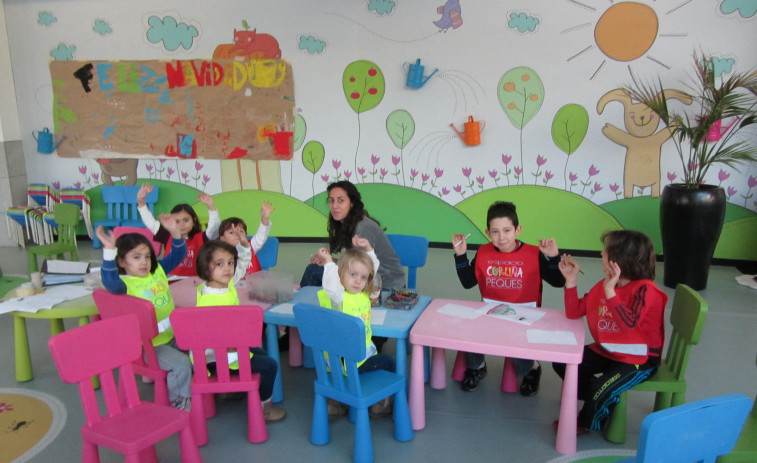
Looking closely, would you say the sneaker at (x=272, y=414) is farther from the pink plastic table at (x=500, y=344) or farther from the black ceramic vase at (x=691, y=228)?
the black ceramic vase at (x=691, y=228)


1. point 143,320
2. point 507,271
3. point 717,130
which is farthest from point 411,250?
point 717,130

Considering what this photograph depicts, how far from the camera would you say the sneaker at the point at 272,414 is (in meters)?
3.18

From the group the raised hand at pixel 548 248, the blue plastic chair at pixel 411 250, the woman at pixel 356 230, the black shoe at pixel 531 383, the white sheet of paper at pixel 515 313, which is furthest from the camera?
the blue plastic chair at pixel 411 250

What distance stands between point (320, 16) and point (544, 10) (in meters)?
2.51

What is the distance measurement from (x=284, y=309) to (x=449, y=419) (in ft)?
3.51

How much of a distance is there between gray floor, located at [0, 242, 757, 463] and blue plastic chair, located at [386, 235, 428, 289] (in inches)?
24.1

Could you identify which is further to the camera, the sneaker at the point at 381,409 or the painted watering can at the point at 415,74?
the painted watering can at the point at 415,74

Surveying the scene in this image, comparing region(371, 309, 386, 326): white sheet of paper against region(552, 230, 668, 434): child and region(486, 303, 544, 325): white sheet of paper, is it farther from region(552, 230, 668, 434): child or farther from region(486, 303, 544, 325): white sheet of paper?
region(552, 230, 668, 434): child

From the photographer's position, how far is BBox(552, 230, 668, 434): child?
2.81m

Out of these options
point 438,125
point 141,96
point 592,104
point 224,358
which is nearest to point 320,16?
point 438,125


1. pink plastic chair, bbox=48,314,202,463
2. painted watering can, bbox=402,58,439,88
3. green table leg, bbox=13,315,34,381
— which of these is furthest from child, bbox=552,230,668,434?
painted watering can, bbox=402,58,439,88

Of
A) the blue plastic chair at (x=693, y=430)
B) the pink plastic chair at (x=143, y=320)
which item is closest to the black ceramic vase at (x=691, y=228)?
the blue plastic chair at (x=693, y=430)

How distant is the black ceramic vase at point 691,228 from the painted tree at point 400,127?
2.81 m

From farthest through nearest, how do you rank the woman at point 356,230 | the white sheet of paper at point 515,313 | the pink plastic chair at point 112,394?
the woman at point 356,230 < the white sheet of paper at point 515,313 < the pink plastic chair at point 112,394
